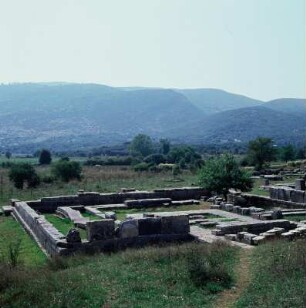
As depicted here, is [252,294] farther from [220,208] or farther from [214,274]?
[220,208]

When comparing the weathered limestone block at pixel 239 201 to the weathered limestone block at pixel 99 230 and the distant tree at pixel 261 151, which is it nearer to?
the weathered limestone block at pixel 99 230

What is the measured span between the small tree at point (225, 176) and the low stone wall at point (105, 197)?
2324 mm

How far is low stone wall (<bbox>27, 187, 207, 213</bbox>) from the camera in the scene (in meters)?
24.7

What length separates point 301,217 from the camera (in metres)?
20.0

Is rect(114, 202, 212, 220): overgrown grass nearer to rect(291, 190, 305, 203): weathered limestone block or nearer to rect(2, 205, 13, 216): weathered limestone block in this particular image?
rect(291, 190, 305, 203): weathered limestone block

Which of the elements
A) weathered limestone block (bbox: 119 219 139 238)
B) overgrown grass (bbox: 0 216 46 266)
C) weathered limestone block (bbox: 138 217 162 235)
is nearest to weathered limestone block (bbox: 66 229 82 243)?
overgrown grass (bbox: 0 216 46 266)

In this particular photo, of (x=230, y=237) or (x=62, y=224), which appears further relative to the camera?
(x=62, y=224)

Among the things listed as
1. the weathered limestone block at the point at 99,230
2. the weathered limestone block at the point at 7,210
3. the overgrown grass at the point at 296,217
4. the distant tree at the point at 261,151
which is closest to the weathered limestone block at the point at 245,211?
the overgrown grass at the point at 296,217

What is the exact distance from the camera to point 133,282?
418 inches

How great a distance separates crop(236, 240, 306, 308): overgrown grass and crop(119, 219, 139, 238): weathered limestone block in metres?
4.06

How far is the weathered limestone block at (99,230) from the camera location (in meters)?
15.0

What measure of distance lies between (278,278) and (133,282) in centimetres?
288

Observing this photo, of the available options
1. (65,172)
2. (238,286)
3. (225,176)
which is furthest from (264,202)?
(65,172)

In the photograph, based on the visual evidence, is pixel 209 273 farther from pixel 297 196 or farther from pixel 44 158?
pixel 44 158
